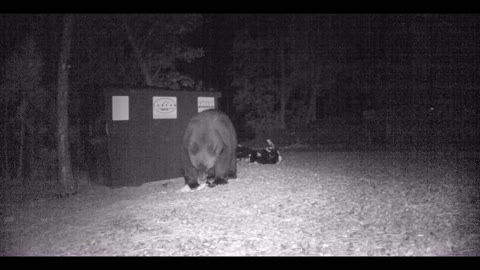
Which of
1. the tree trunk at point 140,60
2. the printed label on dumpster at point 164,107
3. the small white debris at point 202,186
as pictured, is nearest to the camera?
the small white debris at point 202,186

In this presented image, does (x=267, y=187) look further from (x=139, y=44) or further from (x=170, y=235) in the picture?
(x=139, y=44)

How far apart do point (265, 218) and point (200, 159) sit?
296 cm

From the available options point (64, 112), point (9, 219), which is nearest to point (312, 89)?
point (64, 112)

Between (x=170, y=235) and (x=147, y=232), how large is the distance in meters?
0.44

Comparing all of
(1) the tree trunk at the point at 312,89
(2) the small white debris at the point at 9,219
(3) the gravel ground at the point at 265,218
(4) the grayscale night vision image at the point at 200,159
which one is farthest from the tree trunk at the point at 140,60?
(1) the tree trunk at the point at 312,89

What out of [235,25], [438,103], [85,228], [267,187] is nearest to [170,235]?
[85,228]

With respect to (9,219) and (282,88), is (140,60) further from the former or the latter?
(282,88)

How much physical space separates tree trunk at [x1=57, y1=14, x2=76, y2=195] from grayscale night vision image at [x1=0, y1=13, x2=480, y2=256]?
0.03 meters

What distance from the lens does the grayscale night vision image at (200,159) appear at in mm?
6551

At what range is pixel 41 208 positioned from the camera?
10.2 metres

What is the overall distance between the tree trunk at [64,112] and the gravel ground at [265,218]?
2.05 feet

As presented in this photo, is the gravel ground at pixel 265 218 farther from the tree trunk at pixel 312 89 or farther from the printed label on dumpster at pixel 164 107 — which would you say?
the tree trunk at pixel 312 89

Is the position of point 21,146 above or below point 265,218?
above

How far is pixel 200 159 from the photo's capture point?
10008 millimetres
